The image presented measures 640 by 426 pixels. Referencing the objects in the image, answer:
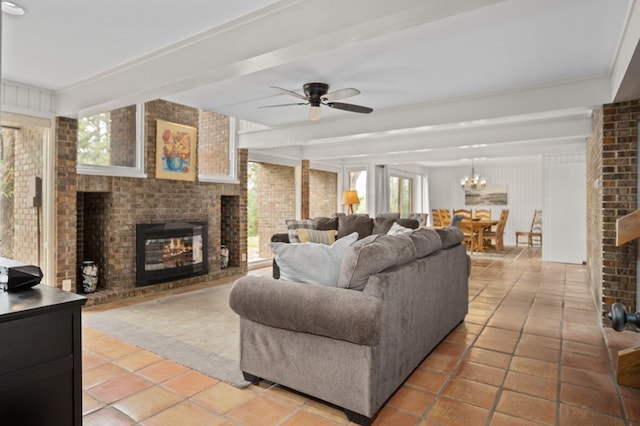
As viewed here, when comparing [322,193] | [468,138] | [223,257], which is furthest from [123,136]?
[322,193]

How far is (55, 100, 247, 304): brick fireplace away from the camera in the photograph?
4.35 metres

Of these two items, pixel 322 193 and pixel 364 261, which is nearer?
pixel 364 261

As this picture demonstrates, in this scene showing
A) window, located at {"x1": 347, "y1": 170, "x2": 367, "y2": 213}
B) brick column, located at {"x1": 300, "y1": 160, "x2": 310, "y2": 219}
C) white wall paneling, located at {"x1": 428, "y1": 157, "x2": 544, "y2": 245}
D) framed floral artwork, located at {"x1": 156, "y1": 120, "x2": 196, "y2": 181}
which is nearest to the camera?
framed floral artwork, located at {"x1": 156, "y1": 120, "x2": 196, "y2": 181}

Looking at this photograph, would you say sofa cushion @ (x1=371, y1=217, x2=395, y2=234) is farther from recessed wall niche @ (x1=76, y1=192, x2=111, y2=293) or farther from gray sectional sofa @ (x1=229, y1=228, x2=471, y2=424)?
recessed wall niche @ (x1=76, y1=192, x2=111, y2=293)

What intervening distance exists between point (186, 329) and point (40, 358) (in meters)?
2.23

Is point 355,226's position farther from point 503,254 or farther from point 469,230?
point 503,254

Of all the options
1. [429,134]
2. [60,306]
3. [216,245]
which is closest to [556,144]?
[429,134]

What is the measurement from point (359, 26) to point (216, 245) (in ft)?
15.0

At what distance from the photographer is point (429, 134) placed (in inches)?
266

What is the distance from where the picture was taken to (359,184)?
10555 millimetres

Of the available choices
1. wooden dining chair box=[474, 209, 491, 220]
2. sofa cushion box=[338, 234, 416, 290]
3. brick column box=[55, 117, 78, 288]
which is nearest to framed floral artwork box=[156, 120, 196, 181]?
brick column box=[55, 117, 78, 288]

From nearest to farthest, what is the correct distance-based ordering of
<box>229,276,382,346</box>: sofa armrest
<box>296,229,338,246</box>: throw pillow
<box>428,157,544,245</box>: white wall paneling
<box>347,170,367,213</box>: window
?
1. <box>229,276,382,346</box>: sofa armrest
2. <box>296,229,338,246</box>: throw pillow
3. <box>347,170,367,213</box>: window
4. <box>428,157,544,245</box>: white wall paneling

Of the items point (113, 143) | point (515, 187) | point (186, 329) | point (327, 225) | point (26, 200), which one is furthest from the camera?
point (515, 187)

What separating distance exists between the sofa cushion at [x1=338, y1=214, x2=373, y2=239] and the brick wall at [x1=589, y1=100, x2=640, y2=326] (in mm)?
2839
